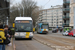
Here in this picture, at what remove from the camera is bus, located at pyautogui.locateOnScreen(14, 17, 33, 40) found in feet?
63.4

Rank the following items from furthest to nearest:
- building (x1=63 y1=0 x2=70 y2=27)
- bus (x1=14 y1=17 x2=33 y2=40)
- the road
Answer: building (x1=63 y1=0 x2=70 y2=27)
bus (x1=14 y1=17 x2=33 y2=40)
the road

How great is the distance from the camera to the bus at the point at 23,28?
1933cm

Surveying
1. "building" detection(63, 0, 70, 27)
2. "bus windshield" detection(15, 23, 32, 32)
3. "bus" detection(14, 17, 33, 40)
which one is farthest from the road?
"building" detection(63, 0, 70, 27)

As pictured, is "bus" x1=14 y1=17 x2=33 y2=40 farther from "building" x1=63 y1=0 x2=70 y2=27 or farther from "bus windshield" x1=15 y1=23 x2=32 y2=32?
"building" x1=63 y1=0 x2=70 y2=27

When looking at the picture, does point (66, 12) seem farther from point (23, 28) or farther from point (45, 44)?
point (45, 44)

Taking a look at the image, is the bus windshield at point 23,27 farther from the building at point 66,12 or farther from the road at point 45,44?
the building at point 66,12

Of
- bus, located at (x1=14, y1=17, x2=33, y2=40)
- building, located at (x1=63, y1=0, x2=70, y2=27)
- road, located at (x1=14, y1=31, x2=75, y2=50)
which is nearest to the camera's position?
road, located at (x1=14, y1=31, x2=75, y2=50)

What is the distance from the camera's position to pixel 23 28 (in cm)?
1952

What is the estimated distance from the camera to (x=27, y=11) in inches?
2197

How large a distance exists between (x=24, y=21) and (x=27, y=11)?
36.3 m

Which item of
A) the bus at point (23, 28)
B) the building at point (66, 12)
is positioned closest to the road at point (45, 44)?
the bus at point (23, 28)

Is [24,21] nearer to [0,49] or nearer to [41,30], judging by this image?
[0,49]

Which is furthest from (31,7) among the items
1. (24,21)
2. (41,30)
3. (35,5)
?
(24,21)

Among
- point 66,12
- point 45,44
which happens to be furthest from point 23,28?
point 66,12
